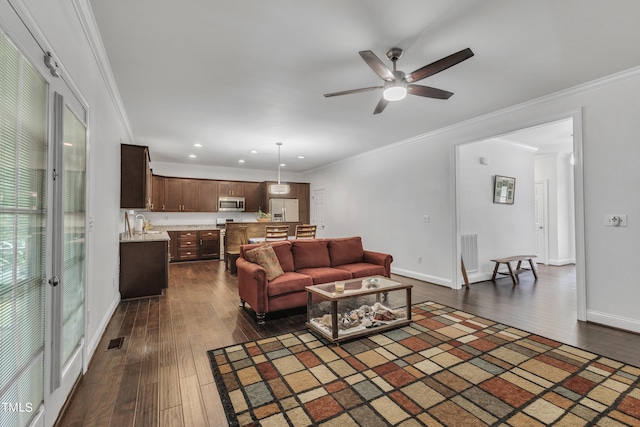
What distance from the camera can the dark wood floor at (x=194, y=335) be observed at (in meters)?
1.85

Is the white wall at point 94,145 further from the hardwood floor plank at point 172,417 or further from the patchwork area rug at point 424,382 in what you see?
the patchwork area rug at point 424,382

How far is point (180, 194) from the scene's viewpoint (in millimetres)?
7883

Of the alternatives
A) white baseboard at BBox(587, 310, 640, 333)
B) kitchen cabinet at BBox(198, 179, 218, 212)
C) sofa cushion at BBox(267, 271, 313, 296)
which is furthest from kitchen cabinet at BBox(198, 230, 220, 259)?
white baseboard at BBox(587, 310, 640, 333)

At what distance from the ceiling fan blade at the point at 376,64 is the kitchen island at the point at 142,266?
370cm

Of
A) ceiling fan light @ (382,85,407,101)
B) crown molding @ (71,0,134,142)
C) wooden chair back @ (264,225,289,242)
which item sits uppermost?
crown molding @ (71,0,134,142)

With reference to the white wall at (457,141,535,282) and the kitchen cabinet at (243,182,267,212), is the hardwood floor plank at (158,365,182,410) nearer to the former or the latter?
the white wall at (457,141,535,282)

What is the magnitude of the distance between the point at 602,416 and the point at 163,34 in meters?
3.96

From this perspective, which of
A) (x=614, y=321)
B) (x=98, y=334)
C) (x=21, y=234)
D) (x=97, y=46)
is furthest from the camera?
(x=614, y=321)

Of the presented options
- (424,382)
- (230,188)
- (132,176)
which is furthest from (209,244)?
(424,382)

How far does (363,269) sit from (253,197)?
5493mm

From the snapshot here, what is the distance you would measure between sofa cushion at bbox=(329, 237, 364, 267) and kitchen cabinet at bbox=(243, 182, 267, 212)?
4.64m

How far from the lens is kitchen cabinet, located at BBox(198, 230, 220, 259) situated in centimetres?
770

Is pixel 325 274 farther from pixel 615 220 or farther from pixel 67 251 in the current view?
pixel 615 220

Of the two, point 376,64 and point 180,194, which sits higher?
point 376,64
